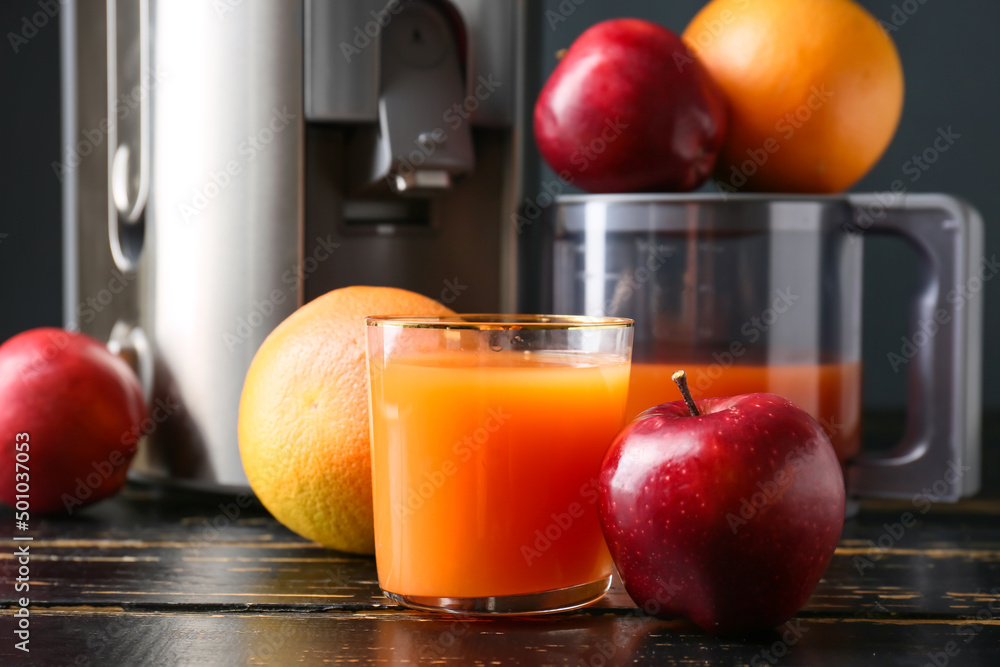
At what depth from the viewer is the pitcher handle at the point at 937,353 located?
764 mm

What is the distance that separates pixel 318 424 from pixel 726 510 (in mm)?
260

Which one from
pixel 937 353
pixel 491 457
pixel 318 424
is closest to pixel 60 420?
pixel 318 424

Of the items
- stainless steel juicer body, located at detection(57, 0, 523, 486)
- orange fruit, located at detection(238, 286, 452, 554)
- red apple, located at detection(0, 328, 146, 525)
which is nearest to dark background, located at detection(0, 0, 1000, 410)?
stainless steel juicer body, located at detection(57, 0, 523, 486)

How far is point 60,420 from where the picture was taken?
0.73 meters

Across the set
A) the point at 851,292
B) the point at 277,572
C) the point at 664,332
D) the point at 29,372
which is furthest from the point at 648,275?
the point at 29,372

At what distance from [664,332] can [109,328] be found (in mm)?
483

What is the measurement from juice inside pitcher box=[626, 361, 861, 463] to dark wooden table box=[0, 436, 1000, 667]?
87mm

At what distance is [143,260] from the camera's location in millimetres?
830

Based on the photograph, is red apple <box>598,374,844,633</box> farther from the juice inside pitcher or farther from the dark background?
the dark background

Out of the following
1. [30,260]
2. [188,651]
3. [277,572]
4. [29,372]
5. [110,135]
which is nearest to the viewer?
[188,651]

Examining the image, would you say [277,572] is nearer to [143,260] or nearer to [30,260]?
[143,260]

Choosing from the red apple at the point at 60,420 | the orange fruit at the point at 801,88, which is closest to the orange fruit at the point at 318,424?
the red apple at the point at 60,420

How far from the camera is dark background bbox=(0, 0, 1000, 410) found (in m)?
1.21

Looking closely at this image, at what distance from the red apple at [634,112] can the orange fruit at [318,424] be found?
0.62 ft
